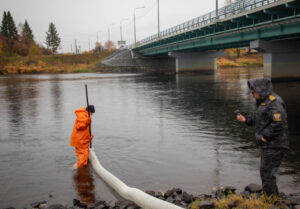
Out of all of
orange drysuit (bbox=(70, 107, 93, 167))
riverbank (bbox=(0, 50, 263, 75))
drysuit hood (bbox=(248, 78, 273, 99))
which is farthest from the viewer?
riverbank (bbox=(0, 50, 263, 75))

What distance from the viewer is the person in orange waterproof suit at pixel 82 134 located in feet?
24.2

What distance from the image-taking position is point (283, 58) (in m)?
34.0

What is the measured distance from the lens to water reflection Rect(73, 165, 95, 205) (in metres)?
6.01

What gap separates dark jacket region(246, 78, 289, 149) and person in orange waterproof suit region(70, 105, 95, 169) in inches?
160

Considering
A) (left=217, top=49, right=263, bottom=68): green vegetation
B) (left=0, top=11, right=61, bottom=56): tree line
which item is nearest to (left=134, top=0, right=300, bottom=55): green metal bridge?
(left=217, top=49, right=263, bottom=68): green vegetation

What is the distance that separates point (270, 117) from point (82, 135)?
15.0 ft

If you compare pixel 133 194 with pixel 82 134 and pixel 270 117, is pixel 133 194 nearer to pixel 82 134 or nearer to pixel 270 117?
pixel 82 134

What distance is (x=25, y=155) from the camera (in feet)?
29.8

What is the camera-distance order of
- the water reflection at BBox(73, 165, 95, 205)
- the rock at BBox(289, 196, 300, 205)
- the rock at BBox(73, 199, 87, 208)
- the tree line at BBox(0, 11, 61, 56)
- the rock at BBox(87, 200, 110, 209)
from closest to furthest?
the rock at BBox(289, 196, 300, 205)
the rock at BBox(87, 200, 110, 209)
the rock at BBox(73, 199, 87, 208)
the water reflection at BBox(73, 165, 95, 205)
the tree line at BBox(0, 11, 61, 56)

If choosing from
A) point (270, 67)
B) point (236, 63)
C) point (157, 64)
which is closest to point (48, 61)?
point (157, 64)

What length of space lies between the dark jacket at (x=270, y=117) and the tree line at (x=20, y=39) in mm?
128067

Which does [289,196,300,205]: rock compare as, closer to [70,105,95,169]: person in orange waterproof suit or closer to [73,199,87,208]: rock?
[73,199,87,208]: rock

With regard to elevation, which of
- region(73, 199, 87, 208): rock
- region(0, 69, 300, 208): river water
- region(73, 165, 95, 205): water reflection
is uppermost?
region(73, 199, 87, 208): rock

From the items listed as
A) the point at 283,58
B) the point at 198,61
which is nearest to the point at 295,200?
the point at 283,58
